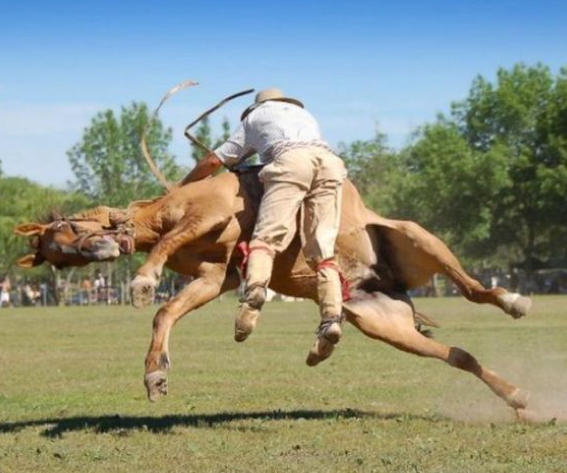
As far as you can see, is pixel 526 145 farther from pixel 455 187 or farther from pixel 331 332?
pixel 331 332

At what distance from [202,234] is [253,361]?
29.0 ft

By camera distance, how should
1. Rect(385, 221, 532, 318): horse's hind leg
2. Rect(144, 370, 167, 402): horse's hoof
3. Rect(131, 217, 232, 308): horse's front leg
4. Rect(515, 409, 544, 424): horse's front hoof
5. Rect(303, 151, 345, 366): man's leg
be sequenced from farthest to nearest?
Rect(385, 221, 532, 318): horse's hind leg < Rect(515, 409, 544, 424): horse's front hoof < Rect(131, 217, 232, 308): horse's front leg < Rect(303, 151, 345, 366): man's leg < Rect(144, 370, 167, 402): horse's hoof

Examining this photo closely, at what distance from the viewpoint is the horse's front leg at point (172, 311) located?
9234 mm

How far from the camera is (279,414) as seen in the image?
1105cm

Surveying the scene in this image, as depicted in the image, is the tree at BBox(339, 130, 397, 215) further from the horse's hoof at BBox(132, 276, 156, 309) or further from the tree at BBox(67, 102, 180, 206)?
the horse's hoof at BBox(132, 276, 156, 309)

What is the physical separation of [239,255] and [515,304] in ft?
7.02

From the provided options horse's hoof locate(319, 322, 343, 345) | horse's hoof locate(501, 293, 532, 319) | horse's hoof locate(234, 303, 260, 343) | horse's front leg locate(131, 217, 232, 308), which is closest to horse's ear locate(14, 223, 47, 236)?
horse's front leg locate(131, 217, 232, 308)

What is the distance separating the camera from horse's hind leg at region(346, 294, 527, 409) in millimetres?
10461

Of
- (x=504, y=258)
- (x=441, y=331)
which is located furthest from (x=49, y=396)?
(x=504, y=258)

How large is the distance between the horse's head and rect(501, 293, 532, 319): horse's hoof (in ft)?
9.56

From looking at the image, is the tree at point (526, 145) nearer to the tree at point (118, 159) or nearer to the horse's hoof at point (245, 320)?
the tree at point (118, 159)

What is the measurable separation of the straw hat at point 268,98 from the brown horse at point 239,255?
490mm

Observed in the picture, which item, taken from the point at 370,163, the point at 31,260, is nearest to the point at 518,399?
the point at 31,260

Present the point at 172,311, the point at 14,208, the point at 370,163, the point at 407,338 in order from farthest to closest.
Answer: the point at 370,163
the point at 14,208
the point at 407,338
the point at 172,311
